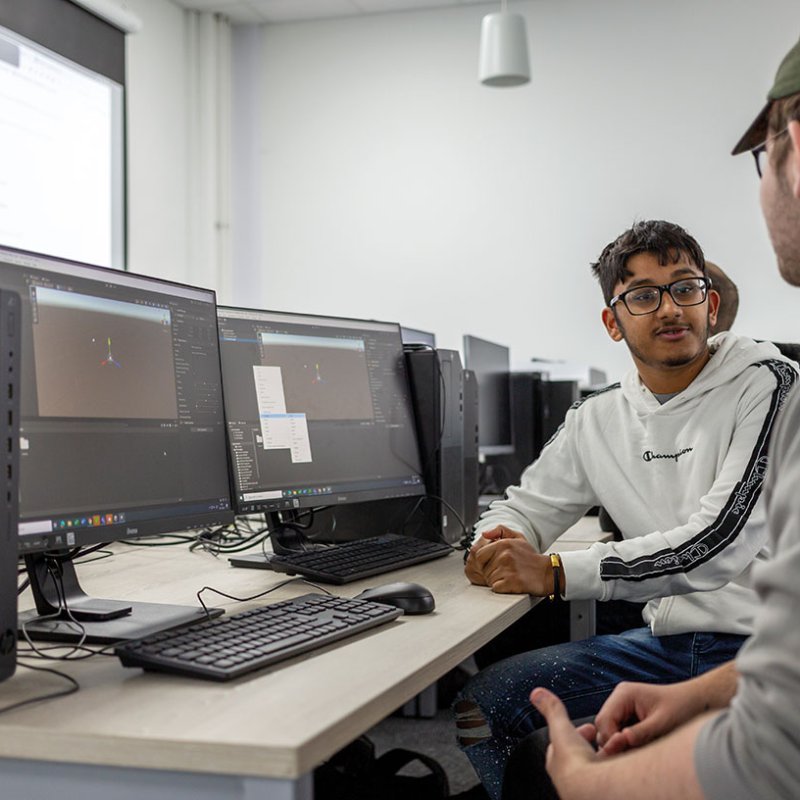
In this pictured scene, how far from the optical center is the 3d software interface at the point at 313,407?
1.66m

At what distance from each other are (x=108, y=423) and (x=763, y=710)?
91 cm

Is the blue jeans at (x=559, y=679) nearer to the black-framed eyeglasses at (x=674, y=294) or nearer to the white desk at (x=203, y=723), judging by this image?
the white desk at (x=203, y=723)

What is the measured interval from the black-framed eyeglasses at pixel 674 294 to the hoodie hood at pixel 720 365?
106mm

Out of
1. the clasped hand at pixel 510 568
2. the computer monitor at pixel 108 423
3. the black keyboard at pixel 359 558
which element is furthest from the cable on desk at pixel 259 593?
the clasped hand at pixel 510 568

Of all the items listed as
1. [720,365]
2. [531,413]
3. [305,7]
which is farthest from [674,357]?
[305,7]

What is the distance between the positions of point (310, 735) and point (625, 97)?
14.7 feet

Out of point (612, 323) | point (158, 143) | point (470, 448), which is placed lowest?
point (470, 448)

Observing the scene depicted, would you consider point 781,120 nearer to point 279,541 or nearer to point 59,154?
point 279,541

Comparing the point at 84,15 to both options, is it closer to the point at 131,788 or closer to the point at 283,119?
the point at 283,119

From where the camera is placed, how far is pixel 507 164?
4930mm

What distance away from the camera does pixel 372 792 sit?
1954mm

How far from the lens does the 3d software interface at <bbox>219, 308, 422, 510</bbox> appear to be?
1.66 meters

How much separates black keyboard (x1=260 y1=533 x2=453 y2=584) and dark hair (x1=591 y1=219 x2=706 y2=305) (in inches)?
26.4

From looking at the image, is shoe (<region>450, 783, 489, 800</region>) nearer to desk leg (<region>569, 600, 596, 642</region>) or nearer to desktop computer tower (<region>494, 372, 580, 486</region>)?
desk leg (<region>569, 600, 596, 642</region>)
